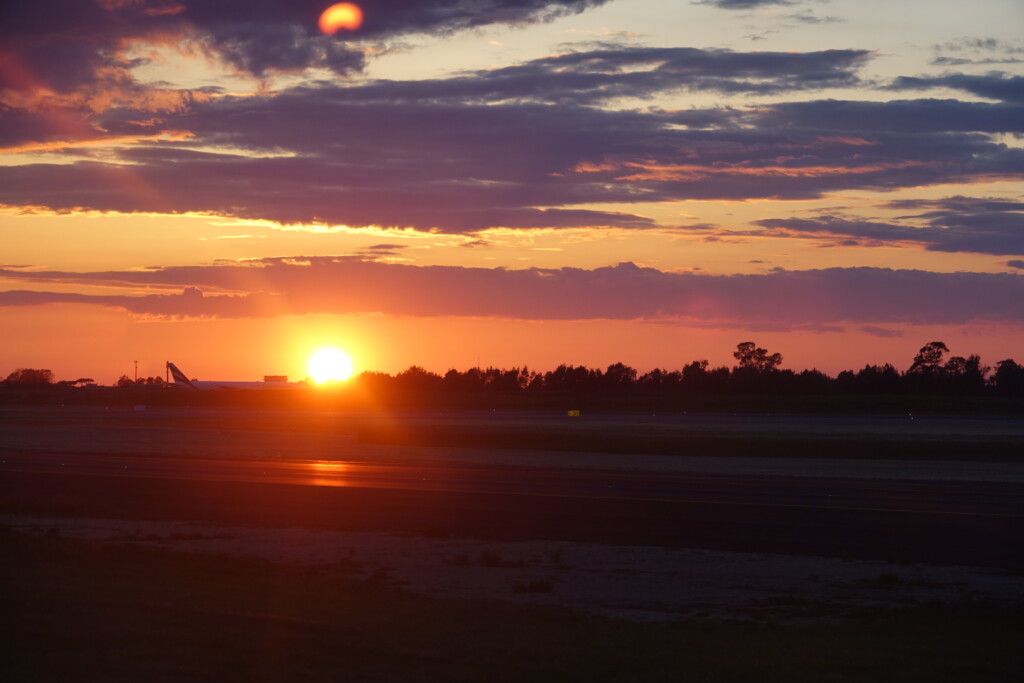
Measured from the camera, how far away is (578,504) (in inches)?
1032

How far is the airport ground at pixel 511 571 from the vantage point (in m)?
10.4

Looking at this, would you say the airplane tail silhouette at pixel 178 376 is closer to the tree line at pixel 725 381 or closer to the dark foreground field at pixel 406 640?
A: the tree line at pixel 725 381

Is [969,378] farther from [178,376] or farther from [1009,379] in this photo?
[178,376]

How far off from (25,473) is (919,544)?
3013cm

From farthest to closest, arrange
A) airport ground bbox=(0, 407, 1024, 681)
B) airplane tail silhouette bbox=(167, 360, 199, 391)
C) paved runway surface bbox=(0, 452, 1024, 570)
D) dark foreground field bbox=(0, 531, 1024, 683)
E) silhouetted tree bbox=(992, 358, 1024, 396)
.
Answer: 1. airplane tail silhouette bbox=(167, 360, 199, 391)
2. silhouetted tree bbox=(992, 358, 1024, 396)
3. paved runway surface bbox=(0, 452, 1024, 570)
4. airport ground bbox=(0, 407, 1024, 681)
5. dark foreground field bbox=(0, 531, 1024, 683)

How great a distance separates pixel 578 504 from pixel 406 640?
15.3 m

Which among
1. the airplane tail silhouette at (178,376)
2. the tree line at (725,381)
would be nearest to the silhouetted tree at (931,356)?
the tree line at (725,381)

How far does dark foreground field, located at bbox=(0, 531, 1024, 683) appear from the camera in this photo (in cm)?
978

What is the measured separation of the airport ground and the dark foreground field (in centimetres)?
5

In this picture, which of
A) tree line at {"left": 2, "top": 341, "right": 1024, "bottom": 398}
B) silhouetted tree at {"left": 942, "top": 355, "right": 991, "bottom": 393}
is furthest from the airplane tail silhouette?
silhouetted tree at {"left": 942, "top": 355, "right": 991, "bottom": 393}

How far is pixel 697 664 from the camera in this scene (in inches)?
406

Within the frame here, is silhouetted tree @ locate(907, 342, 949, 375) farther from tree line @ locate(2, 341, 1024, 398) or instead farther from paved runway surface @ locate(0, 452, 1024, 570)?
paved runway surface @ locate(0, 452, 1024, 570)

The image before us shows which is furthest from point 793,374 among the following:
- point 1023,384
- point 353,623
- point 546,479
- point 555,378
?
point 353,623

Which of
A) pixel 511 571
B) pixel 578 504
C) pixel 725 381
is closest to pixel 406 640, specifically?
pixel 511 571
